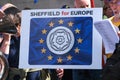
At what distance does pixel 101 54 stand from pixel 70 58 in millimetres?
299

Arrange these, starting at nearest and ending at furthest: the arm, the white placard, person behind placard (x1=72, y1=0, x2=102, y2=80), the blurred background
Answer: the white placard, person behind placard (x1=72, y1=0, x2=102, y2=80), the arm, the blurred background

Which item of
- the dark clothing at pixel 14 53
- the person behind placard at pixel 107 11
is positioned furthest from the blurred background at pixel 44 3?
the person behind placard at pixel 107 11

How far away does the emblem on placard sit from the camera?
13.0 ft

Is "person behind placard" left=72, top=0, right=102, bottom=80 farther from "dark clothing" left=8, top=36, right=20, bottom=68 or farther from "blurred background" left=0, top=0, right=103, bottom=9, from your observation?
"blurred background" left=0, top=0, right=103, bottom=9

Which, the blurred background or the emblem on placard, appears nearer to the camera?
the emblem on placard

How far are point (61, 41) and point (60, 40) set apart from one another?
1 centimetres

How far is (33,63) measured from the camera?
402cm

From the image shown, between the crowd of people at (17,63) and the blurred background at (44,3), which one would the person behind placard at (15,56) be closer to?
the crowd of people at (17,63)

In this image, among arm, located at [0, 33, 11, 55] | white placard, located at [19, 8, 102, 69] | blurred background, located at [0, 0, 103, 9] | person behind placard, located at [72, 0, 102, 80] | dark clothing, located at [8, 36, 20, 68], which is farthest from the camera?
blurred background, located at [0, 0, 103, 9]

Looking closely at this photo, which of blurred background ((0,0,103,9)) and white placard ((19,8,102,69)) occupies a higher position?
blurred background ((0,0,103,9))

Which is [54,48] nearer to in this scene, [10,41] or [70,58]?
[70,58]

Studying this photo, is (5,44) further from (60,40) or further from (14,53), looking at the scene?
(60,40)

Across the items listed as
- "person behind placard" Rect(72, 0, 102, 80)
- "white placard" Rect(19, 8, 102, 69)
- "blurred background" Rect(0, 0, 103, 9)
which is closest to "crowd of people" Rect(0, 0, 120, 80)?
"person behind placard" Rect(72, 0, 102, 80)

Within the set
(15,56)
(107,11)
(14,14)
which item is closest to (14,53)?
(15,56)
